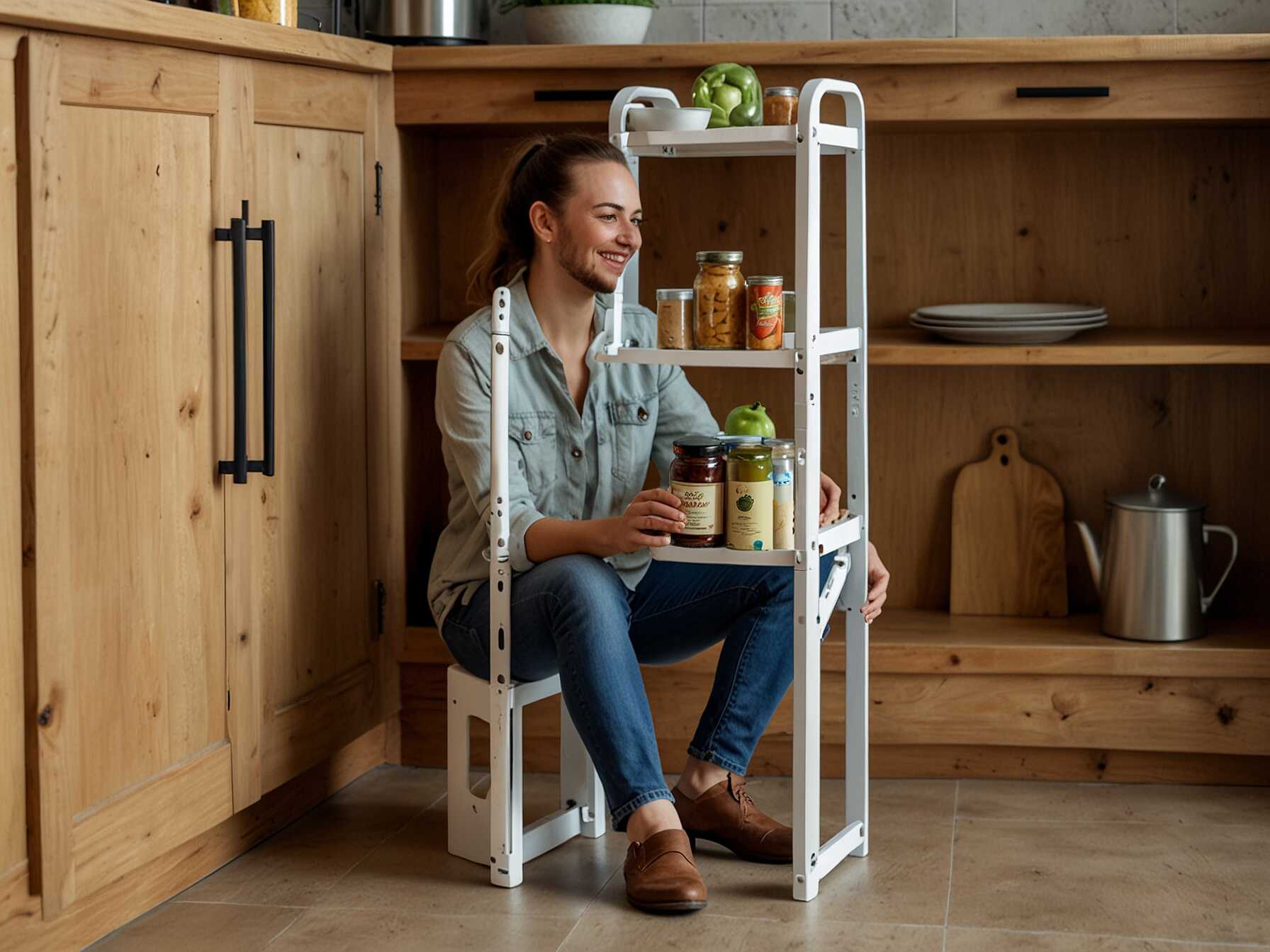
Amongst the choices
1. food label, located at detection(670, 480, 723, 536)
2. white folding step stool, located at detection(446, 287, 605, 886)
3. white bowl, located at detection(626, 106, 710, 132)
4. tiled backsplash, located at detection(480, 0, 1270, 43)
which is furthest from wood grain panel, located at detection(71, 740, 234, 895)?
tiled backsplash, located at detection(480, 0, 1270, 43)

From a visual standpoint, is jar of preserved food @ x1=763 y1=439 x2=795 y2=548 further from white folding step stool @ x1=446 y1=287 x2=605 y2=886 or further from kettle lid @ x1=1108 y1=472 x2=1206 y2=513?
kettle lid @ x1=1108 y1=472 x2=1206 y2=513

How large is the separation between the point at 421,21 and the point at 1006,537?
1.45 meters

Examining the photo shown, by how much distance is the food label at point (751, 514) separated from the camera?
84.4 inches

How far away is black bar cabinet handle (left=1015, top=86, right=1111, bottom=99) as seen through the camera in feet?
8.54

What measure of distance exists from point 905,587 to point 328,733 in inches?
45.8

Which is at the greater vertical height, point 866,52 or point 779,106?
point 866,52

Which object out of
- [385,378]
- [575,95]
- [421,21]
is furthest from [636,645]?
[421,21]

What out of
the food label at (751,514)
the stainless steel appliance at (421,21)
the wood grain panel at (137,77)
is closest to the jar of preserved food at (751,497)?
the food label at (751,514)

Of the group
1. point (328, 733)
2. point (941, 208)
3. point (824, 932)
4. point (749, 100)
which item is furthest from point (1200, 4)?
point (328, 733)

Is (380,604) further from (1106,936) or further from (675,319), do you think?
(1106,936)

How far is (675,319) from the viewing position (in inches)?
86.7

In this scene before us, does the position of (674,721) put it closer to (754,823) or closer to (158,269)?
(754,823)

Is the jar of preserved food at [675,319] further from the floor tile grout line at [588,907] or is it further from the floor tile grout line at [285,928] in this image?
the floor tile grout line at [285,928]

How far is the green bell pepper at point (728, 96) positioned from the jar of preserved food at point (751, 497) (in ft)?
1.67
